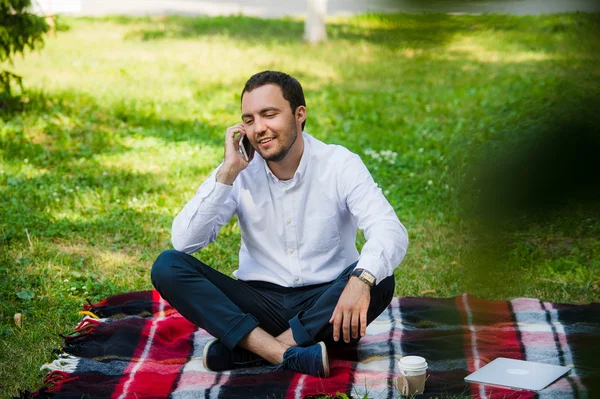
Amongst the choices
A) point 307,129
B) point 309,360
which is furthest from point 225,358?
point 307,129

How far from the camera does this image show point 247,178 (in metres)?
3.02

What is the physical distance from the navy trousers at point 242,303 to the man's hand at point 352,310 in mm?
166

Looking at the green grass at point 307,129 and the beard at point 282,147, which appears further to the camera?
the beard at point 282,147

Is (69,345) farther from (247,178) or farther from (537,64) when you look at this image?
(537,64)

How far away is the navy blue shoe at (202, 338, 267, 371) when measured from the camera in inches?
110

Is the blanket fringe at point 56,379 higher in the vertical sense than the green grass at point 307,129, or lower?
lower

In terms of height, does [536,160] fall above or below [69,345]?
above

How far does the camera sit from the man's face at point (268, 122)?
286 centimetres

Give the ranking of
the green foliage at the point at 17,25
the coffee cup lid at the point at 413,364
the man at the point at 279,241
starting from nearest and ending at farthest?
the coffee cup lid at the point at 413,364, the man at the point at 279,241, the green foliage at the point at 17,25

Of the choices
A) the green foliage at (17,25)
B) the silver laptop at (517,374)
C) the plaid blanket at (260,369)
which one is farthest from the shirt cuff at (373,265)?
the green foliage at (17,25)

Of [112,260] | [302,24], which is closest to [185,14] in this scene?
[302,24]

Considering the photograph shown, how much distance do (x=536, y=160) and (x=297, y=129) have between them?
2.42 meters

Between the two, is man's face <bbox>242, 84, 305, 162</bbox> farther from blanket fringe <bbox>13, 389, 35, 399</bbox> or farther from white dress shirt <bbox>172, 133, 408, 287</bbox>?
blanket fringe <bbox>13, 389, 35, 399</bbox>

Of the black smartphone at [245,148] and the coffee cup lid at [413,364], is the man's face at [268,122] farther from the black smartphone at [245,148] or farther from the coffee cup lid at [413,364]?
the coffee cup lid at [413,364]
